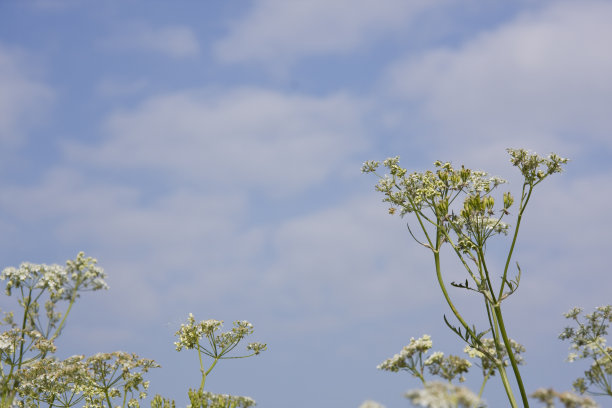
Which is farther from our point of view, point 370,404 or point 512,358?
point 512,358

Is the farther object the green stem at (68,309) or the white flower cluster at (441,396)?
the green stem at (68,309)

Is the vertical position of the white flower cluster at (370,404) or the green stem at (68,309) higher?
the green stem at (68,309)

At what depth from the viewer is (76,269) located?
13055mm

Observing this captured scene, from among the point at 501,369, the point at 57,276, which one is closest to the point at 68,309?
the point at 57,276

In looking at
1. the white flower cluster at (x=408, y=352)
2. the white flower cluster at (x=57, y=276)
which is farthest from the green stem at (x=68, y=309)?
the white flower cluster at (x=408, y=352)

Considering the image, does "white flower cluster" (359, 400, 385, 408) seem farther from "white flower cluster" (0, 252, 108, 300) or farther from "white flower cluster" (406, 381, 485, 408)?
"white flower cluster" (0, 252, 108, 300)

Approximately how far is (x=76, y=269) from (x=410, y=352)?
803 centimetres

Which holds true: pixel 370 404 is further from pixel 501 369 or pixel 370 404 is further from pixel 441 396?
pixel 501 369

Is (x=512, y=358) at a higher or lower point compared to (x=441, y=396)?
higher

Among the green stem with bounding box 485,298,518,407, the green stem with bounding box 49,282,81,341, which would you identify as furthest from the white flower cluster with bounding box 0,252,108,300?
the green stem with bounding box 485,298,518,407

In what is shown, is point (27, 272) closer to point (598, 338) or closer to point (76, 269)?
point (76, 269)

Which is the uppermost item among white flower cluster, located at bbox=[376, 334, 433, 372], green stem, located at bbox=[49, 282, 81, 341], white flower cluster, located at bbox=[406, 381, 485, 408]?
green stem, located at bbox=[49, 282, 81, 341]

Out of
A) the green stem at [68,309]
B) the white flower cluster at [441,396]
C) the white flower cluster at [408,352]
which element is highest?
the green stem at [68,309]

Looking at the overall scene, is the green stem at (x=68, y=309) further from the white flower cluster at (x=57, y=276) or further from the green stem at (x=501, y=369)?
the green stem at (x=501, y=369)
